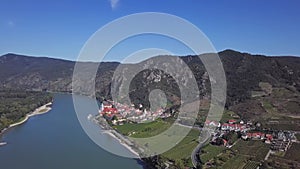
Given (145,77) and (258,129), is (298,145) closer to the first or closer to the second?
(258,129)

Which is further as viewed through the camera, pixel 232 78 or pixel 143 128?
pixel 232 78

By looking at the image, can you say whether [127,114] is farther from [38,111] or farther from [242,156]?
[242,156]

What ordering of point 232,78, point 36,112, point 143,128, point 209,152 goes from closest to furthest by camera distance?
point 209,152, point 143,128, point 36,112, point 232,78

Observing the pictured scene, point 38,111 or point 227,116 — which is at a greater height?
point 227,116

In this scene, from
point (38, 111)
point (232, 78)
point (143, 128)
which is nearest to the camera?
point (143, 128)

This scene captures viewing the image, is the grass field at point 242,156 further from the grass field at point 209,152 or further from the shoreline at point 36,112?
the shoreline at point 36,112

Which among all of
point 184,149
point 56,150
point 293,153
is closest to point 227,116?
point 293,153

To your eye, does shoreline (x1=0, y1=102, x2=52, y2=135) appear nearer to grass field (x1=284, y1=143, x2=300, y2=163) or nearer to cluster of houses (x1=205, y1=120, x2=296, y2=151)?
cluster of houses (x1=205, y1=120, x2=296, y2=151)
